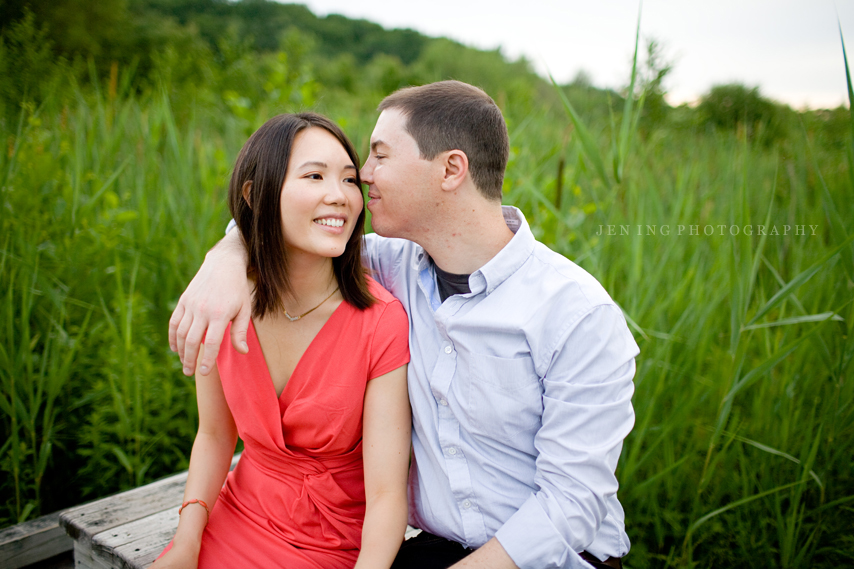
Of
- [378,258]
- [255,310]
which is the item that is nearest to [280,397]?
[255,310]

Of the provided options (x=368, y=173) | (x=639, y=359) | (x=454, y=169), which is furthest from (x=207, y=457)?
(x=639, y=359)

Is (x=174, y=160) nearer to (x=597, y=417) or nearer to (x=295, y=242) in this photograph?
(x=295, y=242)

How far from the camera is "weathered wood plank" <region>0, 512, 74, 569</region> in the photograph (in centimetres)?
178

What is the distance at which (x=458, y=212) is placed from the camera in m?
1.58

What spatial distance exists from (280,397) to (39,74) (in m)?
2.88

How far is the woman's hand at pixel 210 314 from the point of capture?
1.23 meters

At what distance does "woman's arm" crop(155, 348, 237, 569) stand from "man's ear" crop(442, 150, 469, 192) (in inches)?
33.8

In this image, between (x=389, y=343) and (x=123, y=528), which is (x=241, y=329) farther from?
(x=123, y=528)

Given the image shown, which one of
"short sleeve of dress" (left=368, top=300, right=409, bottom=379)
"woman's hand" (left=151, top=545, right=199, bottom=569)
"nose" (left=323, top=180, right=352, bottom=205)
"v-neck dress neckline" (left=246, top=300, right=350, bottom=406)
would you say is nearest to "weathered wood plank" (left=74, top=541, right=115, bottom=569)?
"woman's hand" (left=151, top=545, right=199, bottom=569)

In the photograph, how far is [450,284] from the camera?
1.61 metres

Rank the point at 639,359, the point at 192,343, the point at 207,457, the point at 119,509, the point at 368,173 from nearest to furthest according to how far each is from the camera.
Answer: the point at 192,343 → the point at 207,457 → the point at 368,173 → the point at 119,509 → the point at 639,359

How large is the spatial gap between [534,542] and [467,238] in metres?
0.83

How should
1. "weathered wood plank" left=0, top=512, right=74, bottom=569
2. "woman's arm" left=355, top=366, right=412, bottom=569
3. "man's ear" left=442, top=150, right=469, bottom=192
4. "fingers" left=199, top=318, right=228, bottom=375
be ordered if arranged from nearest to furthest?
1. "fingers" left=199, top=318, right=228, bottom=375
2. "woman's arm" left=355, top=366, right=412, bottom=569
3. "man's ear" left=442, top=150, right=469, bottom=192
4. "weathered wood plank" left=0, top=512, right=74, bottom=569

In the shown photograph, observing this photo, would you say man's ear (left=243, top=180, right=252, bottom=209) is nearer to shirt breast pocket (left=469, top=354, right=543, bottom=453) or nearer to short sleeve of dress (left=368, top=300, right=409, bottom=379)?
short sleeve of dress (left=368, top=300, right=409, bottom=379)
